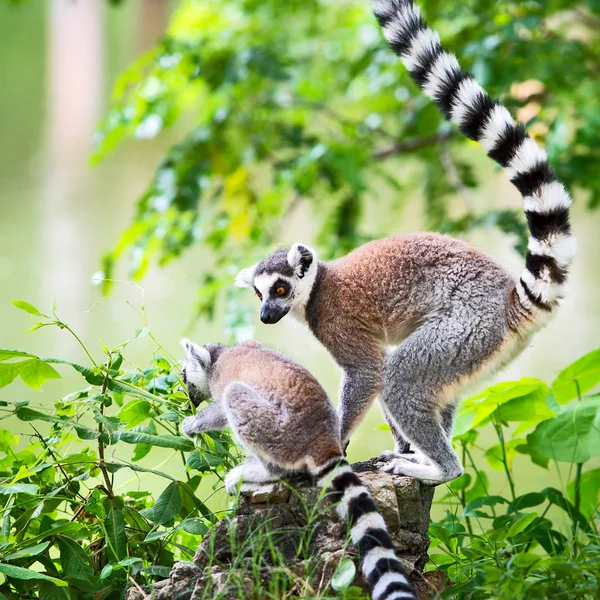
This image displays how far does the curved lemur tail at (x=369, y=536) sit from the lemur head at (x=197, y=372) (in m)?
0.90

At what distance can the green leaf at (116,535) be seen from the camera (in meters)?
2.80

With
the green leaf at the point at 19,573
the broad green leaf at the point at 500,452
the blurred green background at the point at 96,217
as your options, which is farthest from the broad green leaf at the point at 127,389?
the blurred green background at the point at 96,217

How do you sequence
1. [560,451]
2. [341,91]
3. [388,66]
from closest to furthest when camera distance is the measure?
[560,451], [388,66], [341,91]

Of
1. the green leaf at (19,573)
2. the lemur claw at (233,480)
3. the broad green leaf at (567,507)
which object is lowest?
the green leaf at (19,573)

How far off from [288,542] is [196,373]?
0.89 m

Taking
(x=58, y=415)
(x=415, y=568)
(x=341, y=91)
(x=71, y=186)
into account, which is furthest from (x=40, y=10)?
(x=415, y=568)

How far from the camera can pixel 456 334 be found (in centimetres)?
302

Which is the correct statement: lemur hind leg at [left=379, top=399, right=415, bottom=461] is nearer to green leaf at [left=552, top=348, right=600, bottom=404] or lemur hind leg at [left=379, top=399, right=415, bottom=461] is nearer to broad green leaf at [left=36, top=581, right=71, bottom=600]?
green leaf at [left=552, top=348, right=600, bottom=404]

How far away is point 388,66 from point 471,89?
11.1 feet

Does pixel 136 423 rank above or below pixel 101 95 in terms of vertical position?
below

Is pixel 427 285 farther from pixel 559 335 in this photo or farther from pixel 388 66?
pixel 559 335

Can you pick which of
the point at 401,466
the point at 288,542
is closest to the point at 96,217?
the point at 401,466

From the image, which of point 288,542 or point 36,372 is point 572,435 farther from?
point 36,372

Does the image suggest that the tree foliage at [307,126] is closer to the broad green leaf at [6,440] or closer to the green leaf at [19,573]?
the broad green leaf at [6,440]
